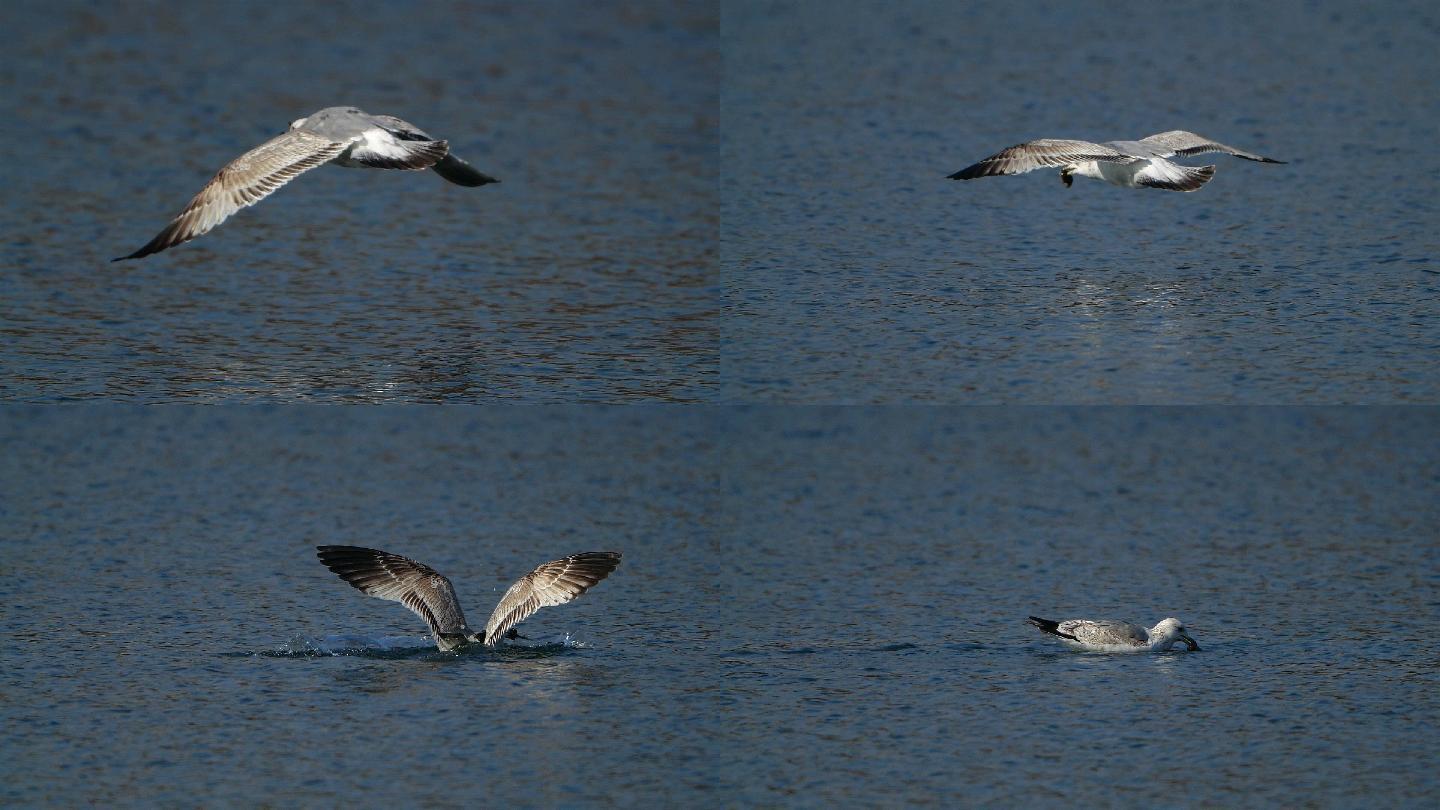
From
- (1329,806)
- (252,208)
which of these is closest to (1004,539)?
(1329,806)

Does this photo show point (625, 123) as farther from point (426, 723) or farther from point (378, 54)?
point (426, 723)

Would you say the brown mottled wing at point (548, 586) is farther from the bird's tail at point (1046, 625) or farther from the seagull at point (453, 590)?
the bird's tail at point (1046, 625)

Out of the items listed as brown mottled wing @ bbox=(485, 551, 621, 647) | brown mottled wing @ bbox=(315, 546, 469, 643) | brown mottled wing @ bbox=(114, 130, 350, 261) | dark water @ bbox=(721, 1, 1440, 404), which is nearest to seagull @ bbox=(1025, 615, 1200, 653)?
dark water @ bbox=(721, 1, 1440, 404)

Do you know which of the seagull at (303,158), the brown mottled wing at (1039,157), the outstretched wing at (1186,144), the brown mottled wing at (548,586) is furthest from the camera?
the outstretched wing at (1186,144)

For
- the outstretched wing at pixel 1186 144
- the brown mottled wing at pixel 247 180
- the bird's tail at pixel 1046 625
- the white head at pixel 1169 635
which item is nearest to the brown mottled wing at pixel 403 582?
the brown mottled wing at pixel 247 180

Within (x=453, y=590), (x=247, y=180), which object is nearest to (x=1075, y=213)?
(x=453, y=590)

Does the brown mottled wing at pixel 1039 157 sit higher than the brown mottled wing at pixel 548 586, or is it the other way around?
the brown mottled wing at pixel 1039 157
